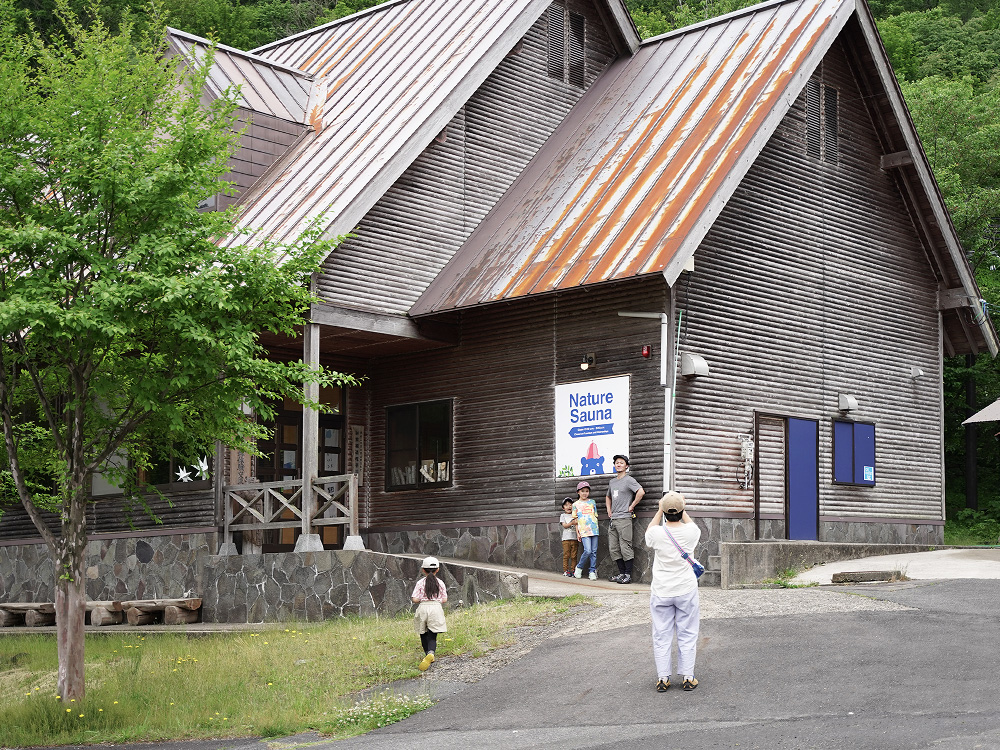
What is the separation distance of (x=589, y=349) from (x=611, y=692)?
363 inches

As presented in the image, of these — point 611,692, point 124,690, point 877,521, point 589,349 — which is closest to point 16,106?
point 124,690

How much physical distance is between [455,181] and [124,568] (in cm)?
873

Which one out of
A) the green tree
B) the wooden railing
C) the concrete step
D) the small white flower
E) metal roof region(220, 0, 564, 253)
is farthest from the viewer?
the small white flower

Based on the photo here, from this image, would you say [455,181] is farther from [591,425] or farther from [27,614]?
[27,614]

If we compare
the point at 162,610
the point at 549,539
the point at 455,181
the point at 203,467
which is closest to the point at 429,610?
the point at 549,539

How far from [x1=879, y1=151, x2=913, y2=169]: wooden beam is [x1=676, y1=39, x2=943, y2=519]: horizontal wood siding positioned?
171 mm

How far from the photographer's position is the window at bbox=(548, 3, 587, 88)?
2466 centimetres

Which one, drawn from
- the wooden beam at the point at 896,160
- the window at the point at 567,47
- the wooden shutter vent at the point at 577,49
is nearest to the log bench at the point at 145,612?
the window at the point at 567,47

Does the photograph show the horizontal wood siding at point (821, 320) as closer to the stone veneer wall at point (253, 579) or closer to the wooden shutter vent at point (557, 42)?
the stone veneer wall at point (253, 579)

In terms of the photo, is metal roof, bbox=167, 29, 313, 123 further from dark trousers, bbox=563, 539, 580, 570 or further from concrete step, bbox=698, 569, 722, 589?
concrete step, bbox=698, 569, 722, 589

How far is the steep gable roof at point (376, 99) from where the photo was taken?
20.5m

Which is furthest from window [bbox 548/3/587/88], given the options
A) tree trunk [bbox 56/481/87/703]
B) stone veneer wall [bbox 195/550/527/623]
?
tree trunk [bbox 56/481/87/703]

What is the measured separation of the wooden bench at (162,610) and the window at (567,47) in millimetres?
11791

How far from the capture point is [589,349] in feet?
66.8
